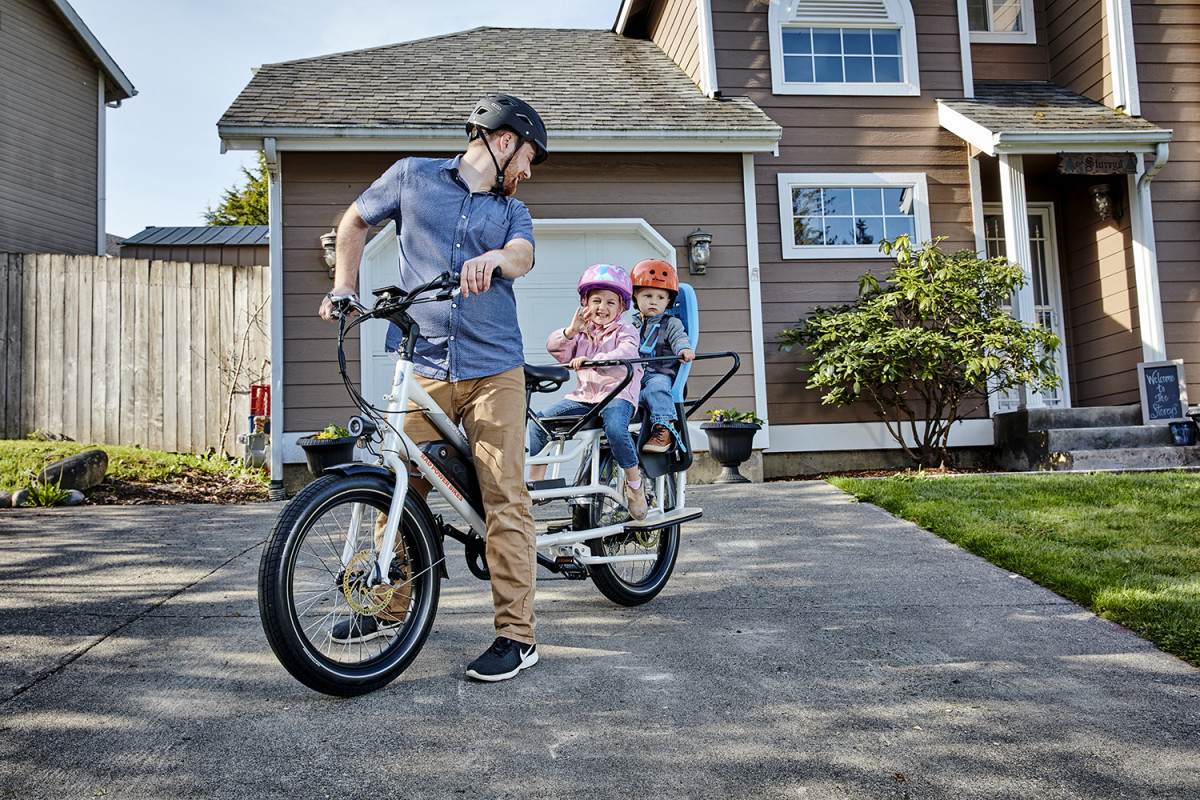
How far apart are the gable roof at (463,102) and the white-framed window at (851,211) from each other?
2.76 feet

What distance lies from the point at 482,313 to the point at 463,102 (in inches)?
227

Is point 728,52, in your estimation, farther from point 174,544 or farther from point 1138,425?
point 174,544

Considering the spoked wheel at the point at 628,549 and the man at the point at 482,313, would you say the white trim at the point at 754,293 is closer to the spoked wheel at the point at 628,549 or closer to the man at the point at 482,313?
the spoked wheel at the point at 628,549

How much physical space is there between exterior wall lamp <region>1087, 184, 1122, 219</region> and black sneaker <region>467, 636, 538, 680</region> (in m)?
8.43

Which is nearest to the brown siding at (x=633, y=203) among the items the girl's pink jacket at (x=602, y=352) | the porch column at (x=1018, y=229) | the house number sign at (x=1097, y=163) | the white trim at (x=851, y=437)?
the white trim at (x=851, y=437)

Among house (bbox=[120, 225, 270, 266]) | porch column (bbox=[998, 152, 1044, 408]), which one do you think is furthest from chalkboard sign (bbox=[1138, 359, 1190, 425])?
house (bbox=[120, 225, 270, 266])

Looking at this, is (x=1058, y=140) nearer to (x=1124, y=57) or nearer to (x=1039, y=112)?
(x=1039, y=112)

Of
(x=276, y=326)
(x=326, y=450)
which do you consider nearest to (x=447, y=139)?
(x=276, y=326)

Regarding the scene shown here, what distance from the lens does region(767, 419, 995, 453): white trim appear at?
8086 mm

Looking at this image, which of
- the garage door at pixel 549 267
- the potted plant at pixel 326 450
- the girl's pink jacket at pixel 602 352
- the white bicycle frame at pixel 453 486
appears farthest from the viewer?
the garage door at pixel 549 267

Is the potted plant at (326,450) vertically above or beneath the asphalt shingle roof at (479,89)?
beneath

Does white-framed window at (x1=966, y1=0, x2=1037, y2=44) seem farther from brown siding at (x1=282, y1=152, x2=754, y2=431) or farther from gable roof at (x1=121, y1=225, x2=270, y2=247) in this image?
gable roof at (x1=121, y1=225, x2=270, y2=247)

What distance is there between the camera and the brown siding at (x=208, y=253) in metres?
14.8

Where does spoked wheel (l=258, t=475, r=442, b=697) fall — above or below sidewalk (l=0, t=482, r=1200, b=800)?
above
